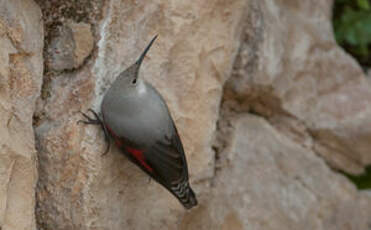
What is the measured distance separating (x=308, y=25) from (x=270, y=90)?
0.61 meters

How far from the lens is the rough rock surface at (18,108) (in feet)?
8.14

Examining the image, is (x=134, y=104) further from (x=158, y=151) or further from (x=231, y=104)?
(x=231, y=104)

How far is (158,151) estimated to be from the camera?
9.20ft

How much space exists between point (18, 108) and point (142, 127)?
561 mm

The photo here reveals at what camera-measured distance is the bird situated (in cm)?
275

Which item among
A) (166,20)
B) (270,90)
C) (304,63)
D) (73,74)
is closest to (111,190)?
(73,74)

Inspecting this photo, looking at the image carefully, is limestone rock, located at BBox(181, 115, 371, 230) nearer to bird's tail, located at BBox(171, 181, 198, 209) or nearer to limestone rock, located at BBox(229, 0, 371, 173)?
limestone rock, located at BBox(229, 0, 371, 173)

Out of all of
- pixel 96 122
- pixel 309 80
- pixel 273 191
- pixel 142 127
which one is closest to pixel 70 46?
pixel 96 122

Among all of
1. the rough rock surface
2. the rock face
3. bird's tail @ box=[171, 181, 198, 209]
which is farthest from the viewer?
bird's tail @ box=[171, 181, 198, 209]

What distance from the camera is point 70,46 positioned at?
2.87 m

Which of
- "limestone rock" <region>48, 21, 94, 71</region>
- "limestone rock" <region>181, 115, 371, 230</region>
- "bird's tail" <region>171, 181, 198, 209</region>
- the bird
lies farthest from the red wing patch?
"limestone rock" <region>181, 115, 371, 230</region>

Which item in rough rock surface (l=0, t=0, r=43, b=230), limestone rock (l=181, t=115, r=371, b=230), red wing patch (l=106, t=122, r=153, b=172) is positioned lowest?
limestone rock (l=181, t=115, r=371, b=230)

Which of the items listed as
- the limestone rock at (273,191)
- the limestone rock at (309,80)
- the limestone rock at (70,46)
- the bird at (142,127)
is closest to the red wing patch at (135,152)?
the bird at (142,127)

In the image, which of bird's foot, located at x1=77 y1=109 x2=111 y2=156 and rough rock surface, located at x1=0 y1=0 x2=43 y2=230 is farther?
bird's foot, located at x1=77 y1=109 x2=111 y2=156
